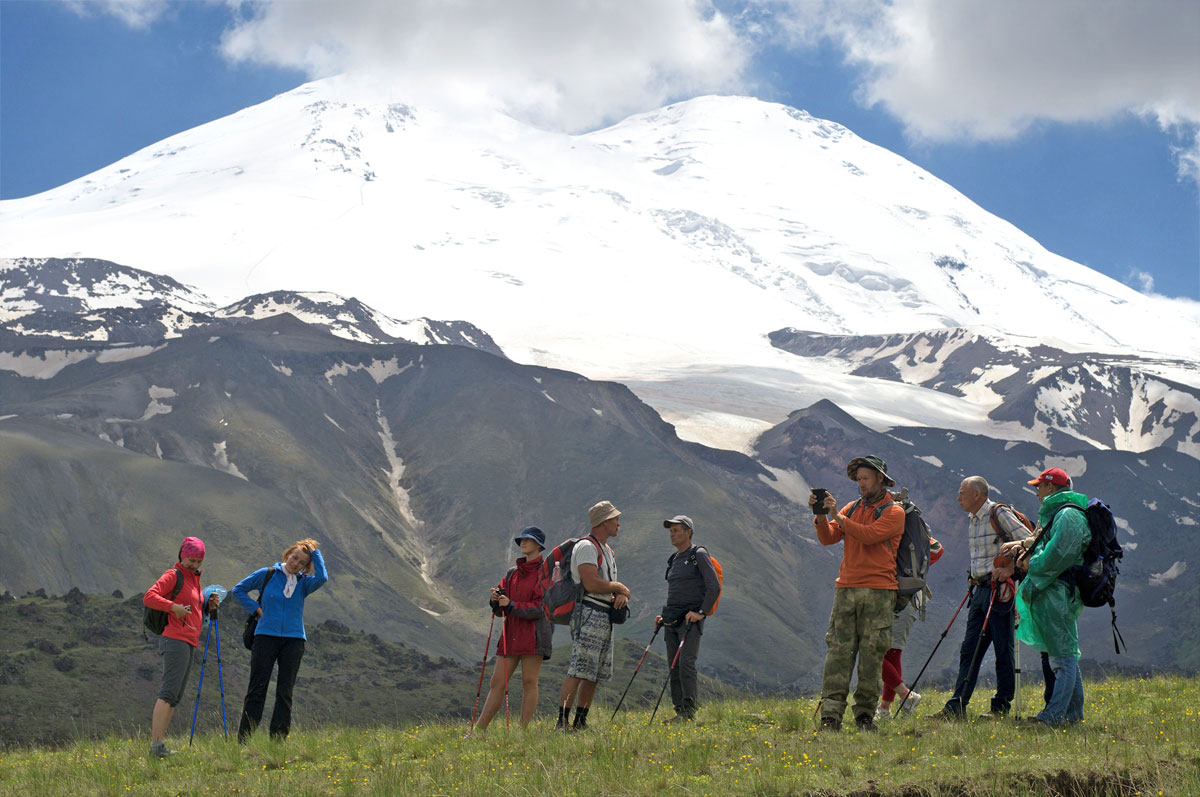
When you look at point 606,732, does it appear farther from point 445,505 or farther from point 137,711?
point 445,505

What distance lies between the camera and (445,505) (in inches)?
6777

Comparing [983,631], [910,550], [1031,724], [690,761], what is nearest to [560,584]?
[690,761]

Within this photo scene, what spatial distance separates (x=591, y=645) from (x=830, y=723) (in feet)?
8.42

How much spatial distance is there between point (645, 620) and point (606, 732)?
121m

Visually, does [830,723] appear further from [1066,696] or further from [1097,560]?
[1097,560]

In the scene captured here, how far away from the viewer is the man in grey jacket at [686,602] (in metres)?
12.6

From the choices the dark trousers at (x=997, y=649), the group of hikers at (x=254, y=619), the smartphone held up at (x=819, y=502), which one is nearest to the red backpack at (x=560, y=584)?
the group of hikers at (x=254, y=619)

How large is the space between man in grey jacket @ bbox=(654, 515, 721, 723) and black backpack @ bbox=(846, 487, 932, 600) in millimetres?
2194

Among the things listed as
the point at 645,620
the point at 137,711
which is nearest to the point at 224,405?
the point at 645,620

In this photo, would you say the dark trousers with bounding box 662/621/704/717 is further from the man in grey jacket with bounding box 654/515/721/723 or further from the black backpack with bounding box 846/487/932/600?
the black backpack with bounding box 846/487/932/600

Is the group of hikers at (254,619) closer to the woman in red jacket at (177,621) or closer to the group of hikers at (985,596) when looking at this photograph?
the woman in red jacket at (177,621)

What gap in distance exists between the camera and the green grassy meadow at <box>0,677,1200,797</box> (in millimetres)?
7996

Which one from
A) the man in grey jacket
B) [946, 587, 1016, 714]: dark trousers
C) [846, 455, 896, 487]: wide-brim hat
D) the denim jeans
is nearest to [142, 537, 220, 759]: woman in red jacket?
the man in grey jacket

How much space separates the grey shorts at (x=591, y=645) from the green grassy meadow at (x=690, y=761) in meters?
0.55
